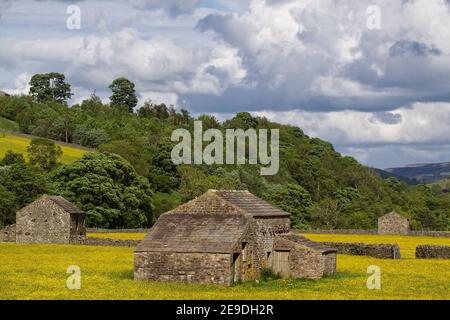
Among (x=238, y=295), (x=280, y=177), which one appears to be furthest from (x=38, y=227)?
(x=280, y=177)

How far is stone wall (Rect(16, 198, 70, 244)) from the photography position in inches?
2960

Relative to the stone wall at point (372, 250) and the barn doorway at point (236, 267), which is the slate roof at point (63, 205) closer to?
the stone wall at point (372, 250)

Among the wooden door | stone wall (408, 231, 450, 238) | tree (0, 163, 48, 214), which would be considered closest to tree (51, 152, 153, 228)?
tree (0, 163, 48, 214)

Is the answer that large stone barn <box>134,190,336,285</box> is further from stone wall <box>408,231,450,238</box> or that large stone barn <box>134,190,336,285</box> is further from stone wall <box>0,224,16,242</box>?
stone wall <box>408,231,450,238</box>

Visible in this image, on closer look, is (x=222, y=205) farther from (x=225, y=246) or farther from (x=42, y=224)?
(x=42, y=224)

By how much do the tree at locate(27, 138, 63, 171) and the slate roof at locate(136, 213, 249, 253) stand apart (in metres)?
75.1

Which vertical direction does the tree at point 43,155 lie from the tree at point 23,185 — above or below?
above

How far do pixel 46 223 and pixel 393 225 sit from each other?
1592 inches

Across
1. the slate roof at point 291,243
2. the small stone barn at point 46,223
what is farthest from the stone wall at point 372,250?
the small stone barn at point 46,223

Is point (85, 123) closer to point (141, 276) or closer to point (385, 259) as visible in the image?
point (385, 259)

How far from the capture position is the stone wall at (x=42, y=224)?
75.2m

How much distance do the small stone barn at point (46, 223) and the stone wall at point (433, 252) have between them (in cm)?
2867

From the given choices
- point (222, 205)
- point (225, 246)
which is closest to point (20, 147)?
point (222, 205)
